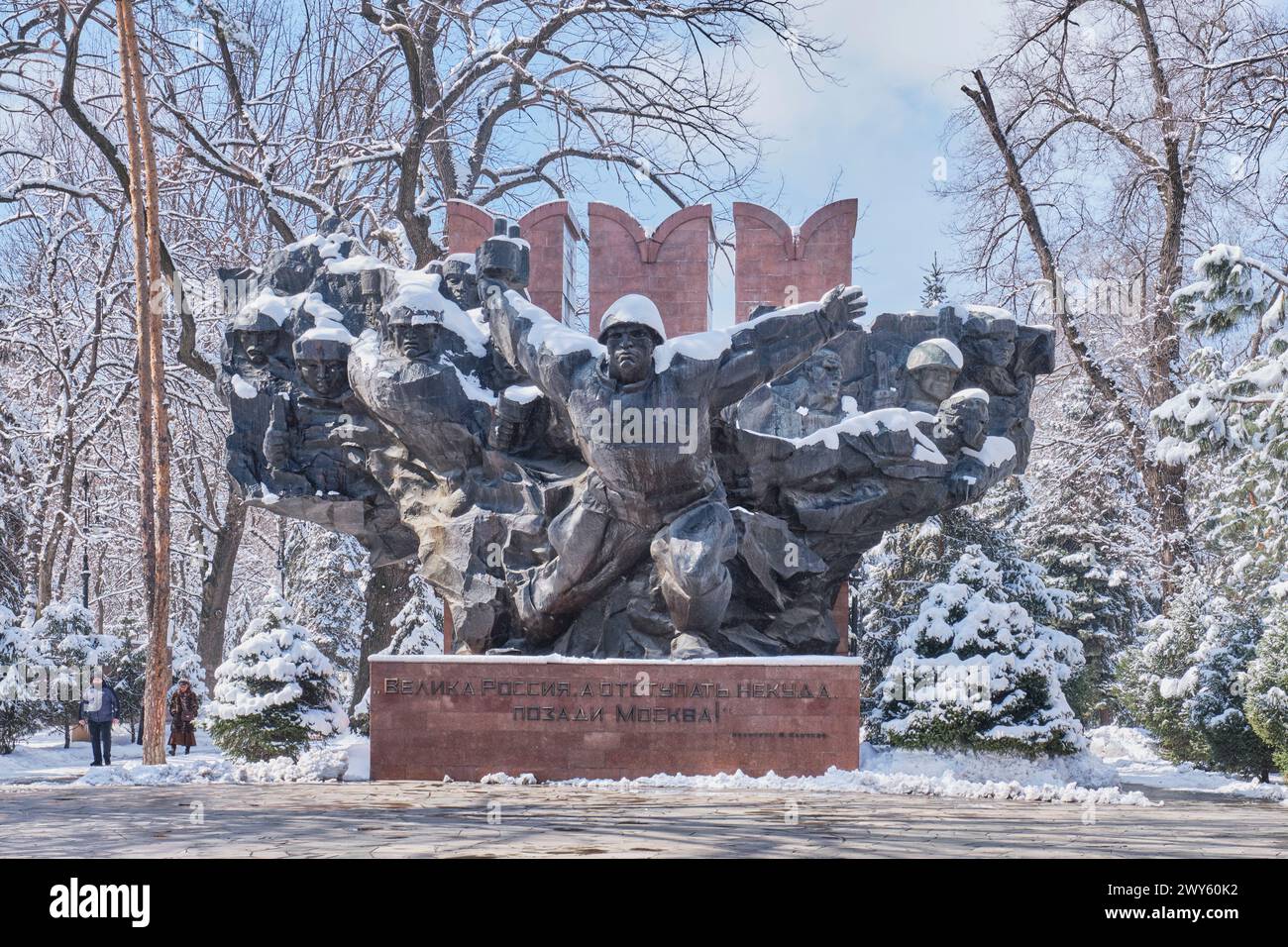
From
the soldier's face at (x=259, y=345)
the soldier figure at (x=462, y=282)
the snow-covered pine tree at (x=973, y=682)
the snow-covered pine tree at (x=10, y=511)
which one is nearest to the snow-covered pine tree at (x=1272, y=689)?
the snow-covered pine tree at (x=973, y=682)

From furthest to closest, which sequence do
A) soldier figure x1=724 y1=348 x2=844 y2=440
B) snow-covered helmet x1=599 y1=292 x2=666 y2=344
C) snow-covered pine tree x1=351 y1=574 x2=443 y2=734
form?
snow-covered pine tree x1=351 y1=574 x2=443 y2=734
soldier figure x1=724 y1=348 x2=844 y2=440
snow-covered helmet x1=599 y1=292 x2=666 y2=344

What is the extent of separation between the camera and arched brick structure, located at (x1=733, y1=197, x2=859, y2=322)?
1598 centimetres

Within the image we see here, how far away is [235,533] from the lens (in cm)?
2591

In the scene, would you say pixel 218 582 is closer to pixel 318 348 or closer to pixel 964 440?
pixel 318 348

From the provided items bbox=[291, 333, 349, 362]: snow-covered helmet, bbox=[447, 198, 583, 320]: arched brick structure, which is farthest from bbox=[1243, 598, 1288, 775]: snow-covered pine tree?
bbox=[291, 333, 349, 362]: snow-covered helmet

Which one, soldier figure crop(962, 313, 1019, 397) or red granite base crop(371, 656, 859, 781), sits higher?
soldier figure crop(962, 313, 1019, 397)

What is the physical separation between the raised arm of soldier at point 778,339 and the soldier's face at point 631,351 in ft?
2.14

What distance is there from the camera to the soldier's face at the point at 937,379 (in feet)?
47.2

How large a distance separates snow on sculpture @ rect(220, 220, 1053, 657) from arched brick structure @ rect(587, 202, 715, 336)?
1.40 meters

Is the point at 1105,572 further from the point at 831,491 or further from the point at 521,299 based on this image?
the point at 521,299

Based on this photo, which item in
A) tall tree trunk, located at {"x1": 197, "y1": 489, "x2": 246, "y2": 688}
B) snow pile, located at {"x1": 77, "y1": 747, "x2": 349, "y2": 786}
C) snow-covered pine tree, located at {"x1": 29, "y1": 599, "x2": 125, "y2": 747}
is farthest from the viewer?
tall tree trunk, located at {"x1": 197, "y1": 489, "x2": 246, "y2": 688}

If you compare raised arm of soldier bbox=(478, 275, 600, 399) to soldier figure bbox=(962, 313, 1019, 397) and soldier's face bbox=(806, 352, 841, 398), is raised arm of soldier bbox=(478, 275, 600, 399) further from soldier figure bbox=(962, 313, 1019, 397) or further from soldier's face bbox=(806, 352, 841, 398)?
soldier figure bbox=(962, 313, 1019, 397)

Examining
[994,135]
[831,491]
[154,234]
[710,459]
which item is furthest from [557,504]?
[994,135]

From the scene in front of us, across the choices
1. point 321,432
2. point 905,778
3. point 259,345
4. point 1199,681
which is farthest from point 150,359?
point 1199,681
